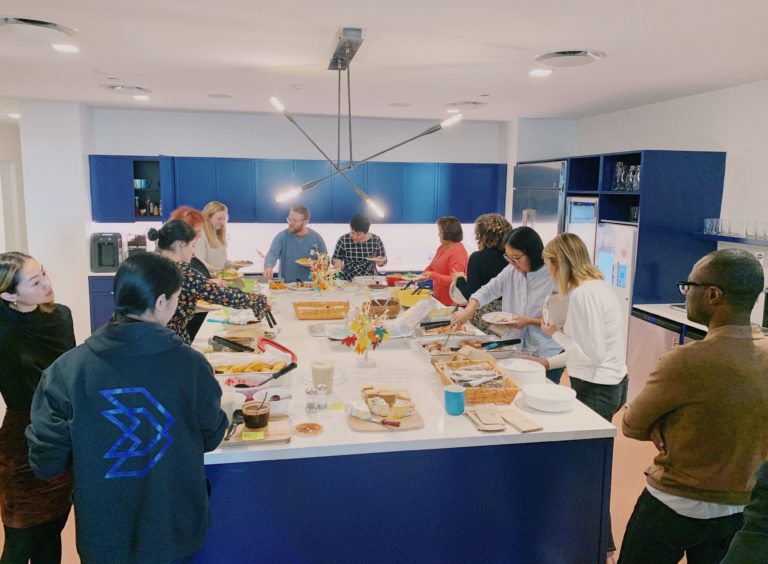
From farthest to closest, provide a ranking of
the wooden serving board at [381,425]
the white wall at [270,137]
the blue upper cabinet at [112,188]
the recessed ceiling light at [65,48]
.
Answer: the white wall at [270,137], the blue upper cabinet at [112,188], the recessed ceiling light at [65,48], the wooden serving board at [381,425]

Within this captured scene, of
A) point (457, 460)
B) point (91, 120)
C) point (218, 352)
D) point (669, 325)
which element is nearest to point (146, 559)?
point (457, 460)

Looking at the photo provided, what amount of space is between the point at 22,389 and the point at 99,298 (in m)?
4.60

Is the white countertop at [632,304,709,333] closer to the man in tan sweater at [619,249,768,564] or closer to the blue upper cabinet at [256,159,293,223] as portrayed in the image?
the man in tan sweater at [619,249,768,564]

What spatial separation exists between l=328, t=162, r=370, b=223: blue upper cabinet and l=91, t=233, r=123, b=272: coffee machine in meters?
2.39

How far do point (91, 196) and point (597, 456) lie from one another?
20.1 feet

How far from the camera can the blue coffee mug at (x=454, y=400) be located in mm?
2254

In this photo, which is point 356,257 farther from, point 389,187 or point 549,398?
point 549,398

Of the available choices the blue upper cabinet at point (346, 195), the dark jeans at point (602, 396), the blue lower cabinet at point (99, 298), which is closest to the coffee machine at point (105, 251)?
the blue lower cabinet at point (99, 298)

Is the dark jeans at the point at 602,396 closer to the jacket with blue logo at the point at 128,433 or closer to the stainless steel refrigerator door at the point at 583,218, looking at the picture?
the jacket with blue logo at the point at 128,433

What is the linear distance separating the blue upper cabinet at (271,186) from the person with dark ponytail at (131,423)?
5.22 meters

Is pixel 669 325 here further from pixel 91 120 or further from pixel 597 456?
pixel 91 120

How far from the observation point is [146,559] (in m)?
1.71

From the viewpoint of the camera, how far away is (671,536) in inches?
70.1

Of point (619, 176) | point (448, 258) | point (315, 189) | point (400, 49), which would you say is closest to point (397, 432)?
point (400, 49)
